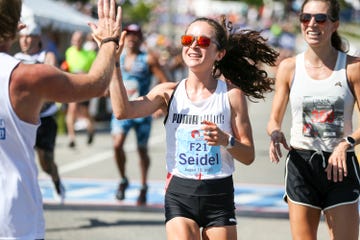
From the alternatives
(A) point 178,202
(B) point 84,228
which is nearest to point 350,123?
(A) point 178,202

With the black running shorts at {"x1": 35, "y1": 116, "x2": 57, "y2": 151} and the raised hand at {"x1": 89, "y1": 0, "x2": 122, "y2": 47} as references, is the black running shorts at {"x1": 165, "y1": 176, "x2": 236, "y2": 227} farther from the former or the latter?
the black running shorts at {"x1": 35, "y1": 116, "x2": 57, "y2": 151}

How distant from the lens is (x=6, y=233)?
3561mm

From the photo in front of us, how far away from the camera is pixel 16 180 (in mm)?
3576

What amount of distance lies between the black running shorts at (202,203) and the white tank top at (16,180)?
1.47 metres

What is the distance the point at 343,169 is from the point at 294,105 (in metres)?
0.61

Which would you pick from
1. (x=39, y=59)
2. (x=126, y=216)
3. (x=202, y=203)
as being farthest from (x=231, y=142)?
(x=126, y=216)

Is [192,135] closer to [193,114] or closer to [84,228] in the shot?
[193,114]

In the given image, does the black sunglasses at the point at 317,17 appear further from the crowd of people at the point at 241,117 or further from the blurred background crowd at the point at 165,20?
the blurred background crowd at the point at 165,20

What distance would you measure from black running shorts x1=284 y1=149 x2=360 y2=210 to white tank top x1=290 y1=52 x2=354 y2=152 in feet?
0.29

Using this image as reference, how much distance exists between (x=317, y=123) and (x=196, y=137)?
920mm

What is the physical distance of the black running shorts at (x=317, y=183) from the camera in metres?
5.25

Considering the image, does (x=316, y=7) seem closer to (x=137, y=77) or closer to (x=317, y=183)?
(x=317, y=183)

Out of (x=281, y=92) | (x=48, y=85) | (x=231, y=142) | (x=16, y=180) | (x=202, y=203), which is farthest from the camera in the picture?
(x=281, y=92)

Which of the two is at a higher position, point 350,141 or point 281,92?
point 281,92
